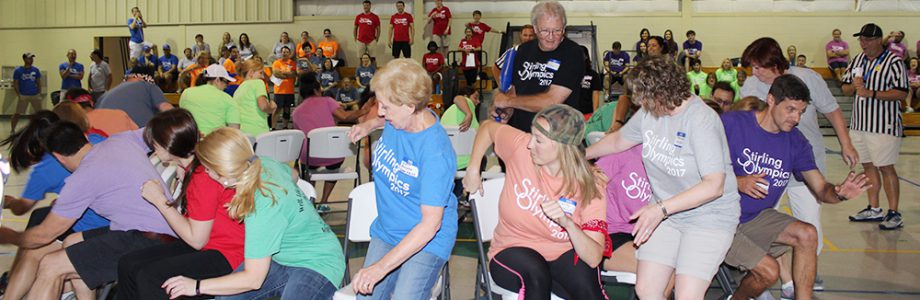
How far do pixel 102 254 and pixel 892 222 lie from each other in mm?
5769

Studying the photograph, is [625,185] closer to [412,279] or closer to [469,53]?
[412,279]

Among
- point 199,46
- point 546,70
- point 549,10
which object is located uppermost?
point 199,46

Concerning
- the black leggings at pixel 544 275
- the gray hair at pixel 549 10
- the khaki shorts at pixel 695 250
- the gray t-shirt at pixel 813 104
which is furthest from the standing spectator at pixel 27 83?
the khaki shorts at pixel 695 250

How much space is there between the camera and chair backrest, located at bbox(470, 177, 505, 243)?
3685mm

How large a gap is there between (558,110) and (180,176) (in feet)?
5.50

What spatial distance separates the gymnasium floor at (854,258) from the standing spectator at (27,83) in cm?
1482

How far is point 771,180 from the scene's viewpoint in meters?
3.71

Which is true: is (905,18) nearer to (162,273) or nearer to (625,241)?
(625,241)

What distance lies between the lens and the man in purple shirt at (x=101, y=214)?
134 inches

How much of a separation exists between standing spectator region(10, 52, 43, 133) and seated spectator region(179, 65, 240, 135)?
15545mm

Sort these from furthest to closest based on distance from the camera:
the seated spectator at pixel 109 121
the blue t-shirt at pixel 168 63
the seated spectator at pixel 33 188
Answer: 1. the blue t-shirt at pixel 168 63
2. the seated spectator at pixel 109 121
3. the seated spectator at pixel 33 188

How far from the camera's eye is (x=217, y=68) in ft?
22.0

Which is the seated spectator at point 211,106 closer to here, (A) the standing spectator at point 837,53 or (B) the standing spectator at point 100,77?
(B) the standing spectator at point 100,77

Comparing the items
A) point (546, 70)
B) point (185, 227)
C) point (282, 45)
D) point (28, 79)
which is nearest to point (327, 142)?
point (546, 70)
